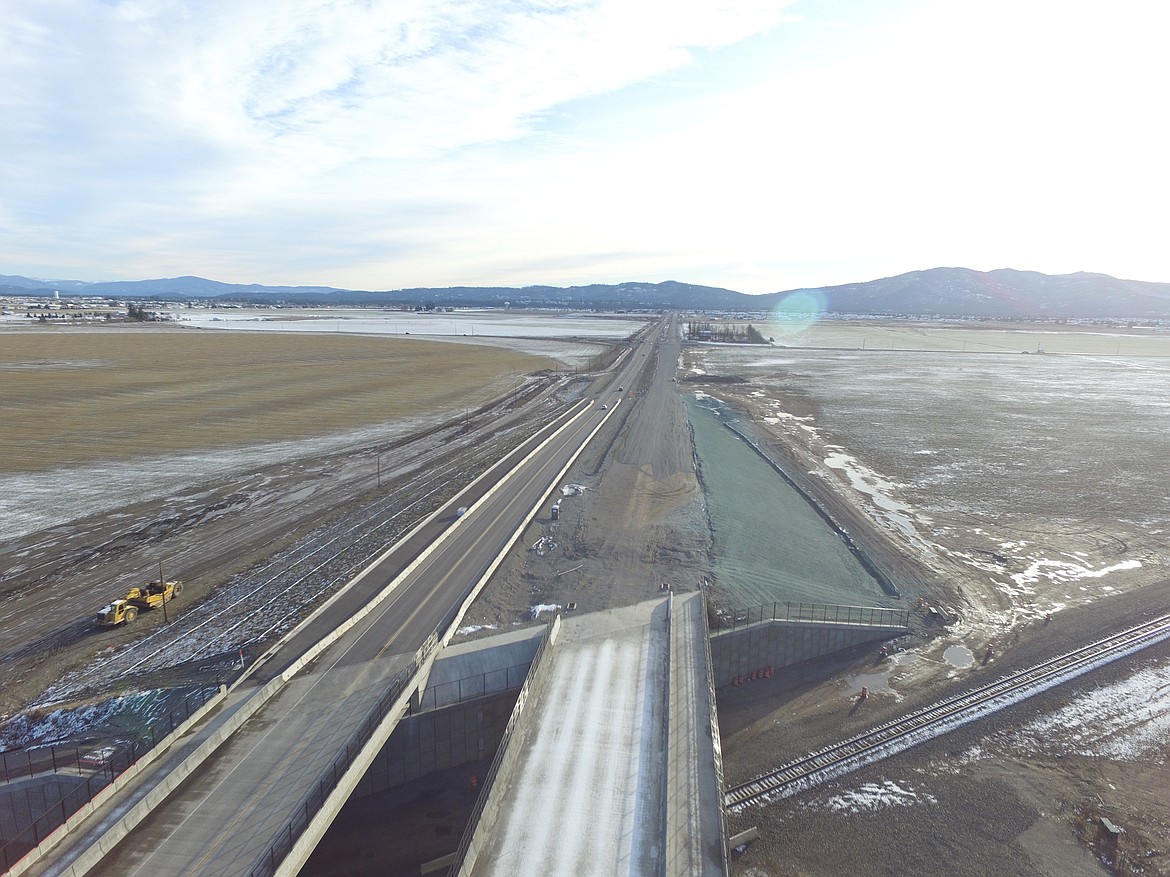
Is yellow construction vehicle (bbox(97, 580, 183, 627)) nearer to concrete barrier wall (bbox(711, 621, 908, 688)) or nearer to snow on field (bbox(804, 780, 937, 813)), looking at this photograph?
concrete barrier wall (bbox(711, 621, 908, 688))

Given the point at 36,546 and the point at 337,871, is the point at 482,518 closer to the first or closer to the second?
the point at 337,871

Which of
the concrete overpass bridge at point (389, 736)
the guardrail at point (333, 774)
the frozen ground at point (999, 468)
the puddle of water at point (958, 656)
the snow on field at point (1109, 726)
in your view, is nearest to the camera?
the guardrail at point (333, 774)

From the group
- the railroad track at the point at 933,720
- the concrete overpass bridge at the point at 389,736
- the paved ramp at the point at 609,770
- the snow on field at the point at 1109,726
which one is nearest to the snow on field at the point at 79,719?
the concrete overpass bridge at the point at 389,736

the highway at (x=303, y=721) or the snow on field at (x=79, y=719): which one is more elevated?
the highway at (x=303, y=721)

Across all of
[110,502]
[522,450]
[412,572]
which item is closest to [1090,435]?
[522,450]

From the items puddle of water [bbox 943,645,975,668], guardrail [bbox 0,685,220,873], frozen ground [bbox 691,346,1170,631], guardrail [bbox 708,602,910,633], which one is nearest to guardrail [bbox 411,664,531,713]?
guardrail [bbox 0,685,220,873]

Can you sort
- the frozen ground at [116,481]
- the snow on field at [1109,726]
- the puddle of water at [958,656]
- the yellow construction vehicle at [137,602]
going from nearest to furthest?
the snow on field at [1109,726] < the yellow construction vehicle at [137,602] < the puddle of water at [958,656] < the frozen ground at [116,481]

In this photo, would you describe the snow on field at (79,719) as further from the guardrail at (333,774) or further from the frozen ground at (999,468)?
the frozen ground at (999,468)
